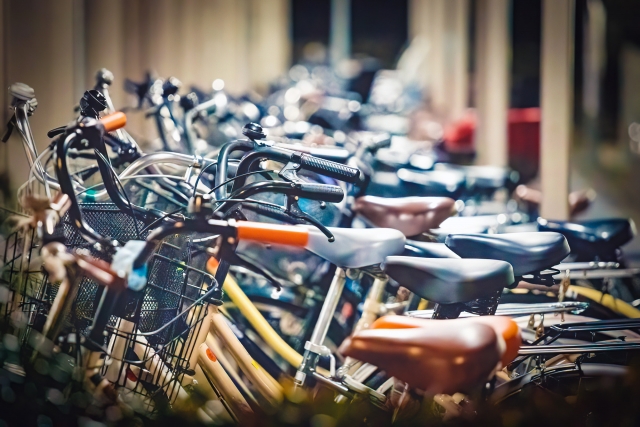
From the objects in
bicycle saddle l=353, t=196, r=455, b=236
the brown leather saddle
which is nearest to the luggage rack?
bicycle saddle l=353, t=196, r=455, b=236

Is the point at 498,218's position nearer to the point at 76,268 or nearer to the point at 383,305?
A: the point at 383,305

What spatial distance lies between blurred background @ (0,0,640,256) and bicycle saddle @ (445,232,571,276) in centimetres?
130

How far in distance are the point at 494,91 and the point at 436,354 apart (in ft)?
19.8

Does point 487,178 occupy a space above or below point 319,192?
below

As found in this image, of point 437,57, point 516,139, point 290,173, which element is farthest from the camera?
point 437,57

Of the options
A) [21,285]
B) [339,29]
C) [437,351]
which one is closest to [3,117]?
[21,285]

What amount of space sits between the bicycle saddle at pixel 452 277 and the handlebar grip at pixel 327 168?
29 centimetres

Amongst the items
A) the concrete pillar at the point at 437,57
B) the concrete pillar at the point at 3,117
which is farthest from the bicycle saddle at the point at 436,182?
the concrete pillar at the point at 437,57

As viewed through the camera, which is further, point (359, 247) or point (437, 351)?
point (359, 247)

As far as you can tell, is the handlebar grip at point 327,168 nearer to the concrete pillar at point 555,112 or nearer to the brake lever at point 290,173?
the brake lever at point 290,173

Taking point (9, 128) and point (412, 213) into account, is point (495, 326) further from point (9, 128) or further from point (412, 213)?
point (9, 128)

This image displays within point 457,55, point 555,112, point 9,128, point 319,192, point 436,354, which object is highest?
point 457,55

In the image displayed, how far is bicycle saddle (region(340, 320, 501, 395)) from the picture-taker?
1.43m

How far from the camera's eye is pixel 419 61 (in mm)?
10828
